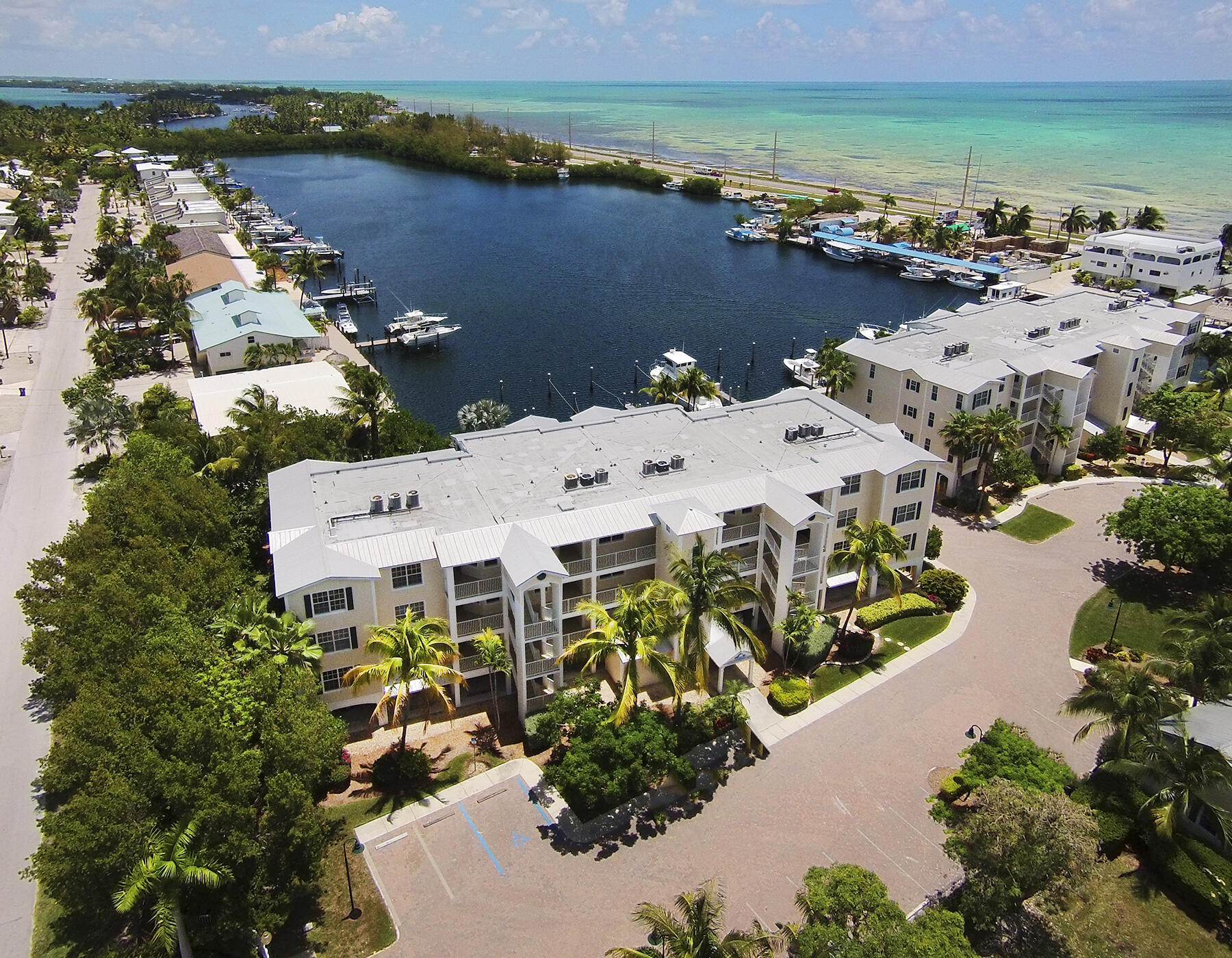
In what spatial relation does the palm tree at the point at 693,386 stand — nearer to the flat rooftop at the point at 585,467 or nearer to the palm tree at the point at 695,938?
the flat rooftop at the point at 585,467

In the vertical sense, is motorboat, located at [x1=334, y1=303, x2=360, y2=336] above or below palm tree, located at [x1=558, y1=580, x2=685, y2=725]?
below

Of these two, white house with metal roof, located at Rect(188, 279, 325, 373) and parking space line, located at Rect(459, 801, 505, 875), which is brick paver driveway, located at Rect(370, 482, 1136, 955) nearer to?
parking space line, located at Rect(459, 801, 505, 875)

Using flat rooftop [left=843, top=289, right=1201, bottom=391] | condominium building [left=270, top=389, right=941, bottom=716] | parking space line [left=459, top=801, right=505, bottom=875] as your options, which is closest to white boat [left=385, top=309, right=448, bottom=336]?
condominium building [left=270, top=389, right=941, bottom=716]

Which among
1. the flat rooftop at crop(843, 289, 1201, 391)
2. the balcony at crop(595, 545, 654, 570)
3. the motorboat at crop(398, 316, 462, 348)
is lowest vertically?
the motorboat at crop(398, 316, 462, 348)

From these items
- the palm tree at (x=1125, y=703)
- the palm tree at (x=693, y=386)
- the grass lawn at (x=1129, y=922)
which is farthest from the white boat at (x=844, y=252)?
the grass lawn at (x=1129, y=922)

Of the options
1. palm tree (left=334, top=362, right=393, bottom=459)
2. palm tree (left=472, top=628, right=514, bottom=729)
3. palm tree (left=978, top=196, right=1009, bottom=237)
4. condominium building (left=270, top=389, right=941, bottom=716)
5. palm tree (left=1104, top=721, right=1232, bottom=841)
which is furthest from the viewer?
palm tree (left=978, top=196, right=1009, bottom=237)

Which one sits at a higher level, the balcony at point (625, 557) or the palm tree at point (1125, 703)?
the balcony at point (625, 557)

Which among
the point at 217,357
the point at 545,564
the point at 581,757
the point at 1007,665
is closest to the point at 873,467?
the point at 1007,665

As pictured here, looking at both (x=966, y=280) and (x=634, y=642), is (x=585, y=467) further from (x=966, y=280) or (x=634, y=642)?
(x=966, y=280)
